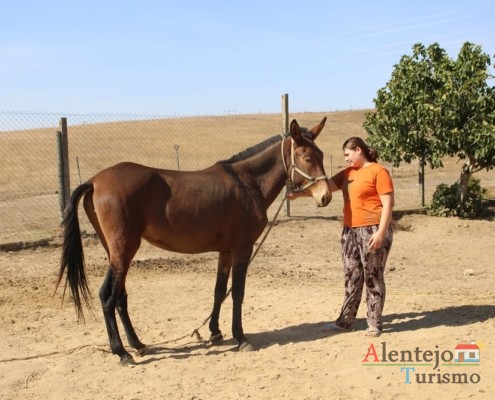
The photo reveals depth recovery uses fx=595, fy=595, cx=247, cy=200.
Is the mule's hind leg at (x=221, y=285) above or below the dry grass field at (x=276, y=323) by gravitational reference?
above

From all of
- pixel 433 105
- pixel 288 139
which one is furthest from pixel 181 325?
pixel 433 105

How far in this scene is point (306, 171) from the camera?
5945 mm

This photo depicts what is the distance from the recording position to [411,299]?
295 inches

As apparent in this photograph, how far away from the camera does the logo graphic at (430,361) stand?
4.88 meters

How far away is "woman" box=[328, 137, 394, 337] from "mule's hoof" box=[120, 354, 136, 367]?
7.79ft

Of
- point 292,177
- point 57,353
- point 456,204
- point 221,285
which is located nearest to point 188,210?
point 221,285

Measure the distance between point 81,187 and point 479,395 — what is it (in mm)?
3811

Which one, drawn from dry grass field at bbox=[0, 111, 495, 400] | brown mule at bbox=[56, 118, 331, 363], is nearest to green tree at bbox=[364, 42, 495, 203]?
dry grass field at bbox=[0, 111, 495, 400]

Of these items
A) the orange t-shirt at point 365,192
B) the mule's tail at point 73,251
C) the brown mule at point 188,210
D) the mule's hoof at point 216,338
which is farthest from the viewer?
the mule's hoof at point 216,338

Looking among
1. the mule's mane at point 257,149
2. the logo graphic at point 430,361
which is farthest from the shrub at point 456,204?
the mule's mane at point 257,149

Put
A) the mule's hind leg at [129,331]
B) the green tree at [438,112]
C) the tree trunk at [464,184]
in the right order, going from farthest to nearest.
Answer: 1. the tree trunk at [464,184]
2. the green tree at [438,112]
3. the mule's hind leg at [129,331]

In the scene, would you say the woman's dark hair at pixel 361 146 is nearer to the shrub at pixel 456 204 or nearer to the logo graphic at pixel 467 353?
the logo graphic at pixel 467 353

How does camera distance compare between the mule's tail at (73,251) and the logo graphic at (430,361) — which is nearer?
the logo graphic at (430,361)

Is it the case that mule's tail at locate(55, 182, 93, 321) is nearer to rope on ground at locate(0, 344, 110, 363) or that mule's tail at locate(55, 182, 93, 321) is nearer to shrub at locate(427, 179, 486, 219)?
rope on ground at locate(0, 344, 110, 363)
